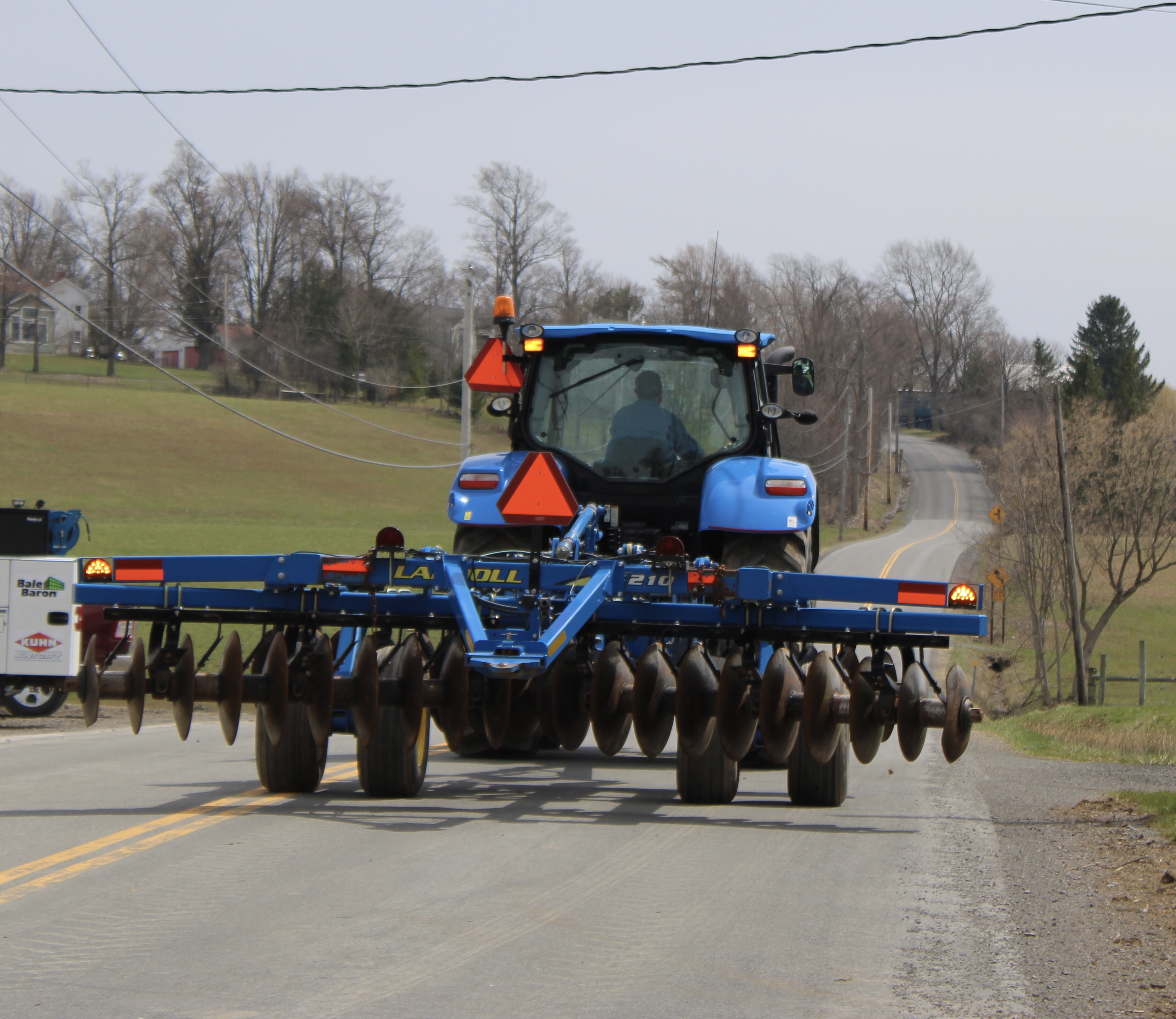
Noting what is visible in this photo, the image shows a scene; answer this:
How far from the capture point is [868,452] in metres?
81.1

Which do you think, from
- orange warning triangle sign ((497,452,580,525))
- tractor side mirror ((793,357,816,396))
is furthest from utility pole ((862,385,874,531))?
orange warning triangle sign ((497,452,580,525))

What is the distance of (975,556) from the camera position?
63.6 meters

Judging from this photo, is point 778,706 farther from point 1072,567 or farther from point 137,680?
point 1072,567

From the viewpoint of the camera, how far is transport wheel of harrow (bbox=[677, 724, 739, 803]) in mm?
8578

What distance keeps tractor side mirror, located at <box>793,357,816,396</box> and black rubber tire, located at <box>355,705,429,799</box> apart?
12.7 ft

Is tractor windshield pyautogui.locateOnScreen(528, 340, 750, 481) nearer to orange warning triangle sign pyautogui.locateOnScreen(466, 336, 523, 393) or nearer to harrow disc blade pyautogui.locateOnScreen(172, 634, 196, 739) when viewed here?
orange warning triangle sign pyautogui.locateOnScreen(466, 336, 523, 393)

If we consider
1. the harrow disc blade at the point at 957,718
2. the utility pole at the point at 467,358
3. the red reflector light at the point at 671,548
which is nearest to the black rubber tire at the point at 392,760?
the red reflector light at the point at 671,548

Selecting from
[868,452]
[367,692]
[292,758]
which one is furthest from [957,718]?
[868,452]

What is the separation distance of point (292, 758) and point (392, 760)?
2.61ft

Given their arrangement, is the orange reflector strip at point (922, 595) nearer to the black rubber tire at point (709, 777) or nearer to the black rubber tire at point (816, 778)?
the black rubber tire at point (816, 778)

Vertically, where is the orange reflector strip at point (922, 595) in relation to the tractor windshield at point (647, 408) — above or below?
below

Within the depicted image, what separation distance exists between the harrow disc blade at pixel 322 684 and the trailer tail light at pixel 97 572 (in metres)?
1.39

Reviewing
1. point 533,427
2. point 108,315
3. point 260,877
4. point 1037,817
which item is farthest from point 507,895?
point 108,315

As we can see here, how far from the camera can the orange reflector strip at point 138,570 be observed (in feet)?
27.4
